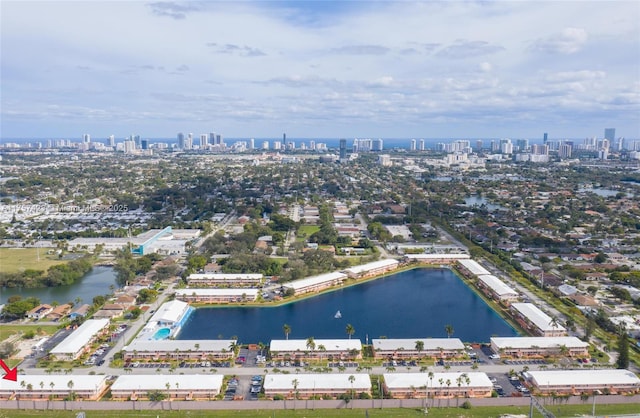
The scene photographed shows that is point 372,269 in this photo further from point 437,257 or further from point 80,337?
point 80,337

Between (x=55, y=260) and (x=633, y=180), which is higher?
(x=633, y=180)

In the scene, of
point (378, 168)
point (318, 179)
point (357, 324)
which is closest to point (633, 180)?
point (378, 168)

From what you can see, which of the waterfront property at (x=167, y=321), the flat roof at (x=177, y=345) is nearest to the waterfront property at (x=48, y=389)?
the flat roof at (x=177, y=345)

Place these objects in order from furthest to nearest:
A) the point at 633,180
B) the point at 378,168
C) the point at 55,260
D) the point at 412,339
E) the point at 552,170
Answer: the point at 378,168 < the point at 552,170 < the point at 633,180 < the point at 55,260 < the point at 412,339

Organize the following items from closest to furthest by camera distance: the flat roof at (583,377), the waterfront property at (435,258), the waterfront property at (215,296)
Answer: the flat roof at (583,377) → the waterfront property at (215,296) → the waterfront property at (435,258)

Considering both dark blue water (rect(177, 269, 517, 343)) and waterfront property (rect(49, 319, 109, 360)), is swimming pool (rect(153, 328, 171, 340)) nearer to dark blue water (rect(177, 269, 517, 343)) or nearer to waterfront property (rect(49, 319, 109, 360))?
dark blue water (rect(177, 269, 517, 343))

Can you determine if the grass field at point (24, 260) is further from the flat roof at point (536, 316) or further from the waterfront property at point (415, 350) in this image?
the flat roof at point (536, 316)

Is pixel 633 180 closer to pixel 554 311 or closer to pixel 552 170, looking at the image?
pixel 552 170
